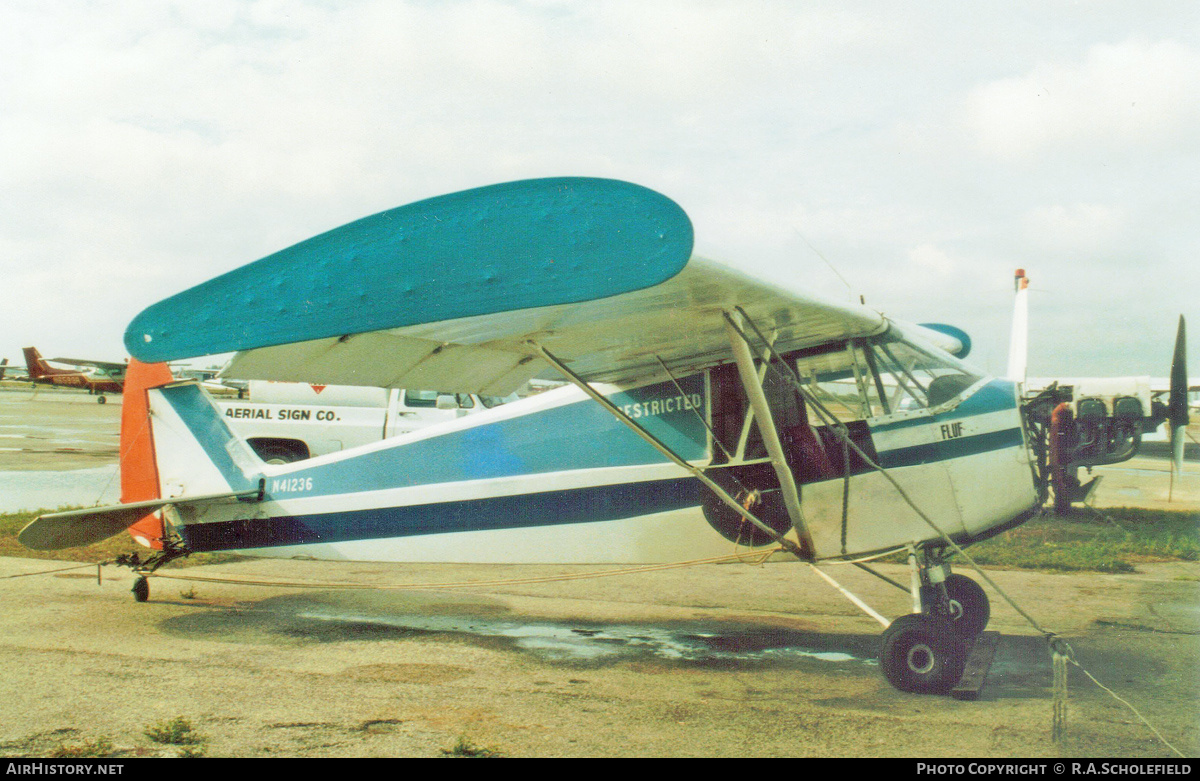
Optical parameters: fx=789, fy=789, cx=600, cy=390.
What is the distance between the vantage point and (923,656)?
4.16 metres

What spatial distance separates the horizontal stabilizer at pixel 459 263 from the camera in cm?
263

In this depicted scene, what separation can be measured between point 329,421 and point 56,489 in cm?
395

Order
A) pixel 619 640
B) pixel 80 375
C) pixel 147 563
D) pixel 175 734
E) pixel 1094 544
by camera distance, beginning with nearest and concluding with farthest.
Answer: pixel 175 734 < pixel 619 640 < pixel 147 563 < pixel 1094 544 < pixel 80 375

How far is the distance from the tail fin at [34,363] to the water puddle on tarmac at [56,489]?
38835 millimetres

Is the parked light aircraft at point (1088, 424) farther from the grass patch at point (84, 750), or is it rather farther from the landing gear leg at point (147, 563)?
the landing gear leg at point (147, 563)

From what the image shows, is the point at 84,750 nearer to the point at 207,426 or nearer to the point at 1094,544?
the point at 207,426

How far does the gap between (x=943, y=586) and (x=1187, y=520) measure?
7.92 m

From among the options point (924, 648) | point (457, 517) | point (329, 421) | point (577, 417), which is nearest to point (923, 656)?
point (924, 648)

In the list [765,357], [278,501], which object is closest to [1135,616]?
[765,357]

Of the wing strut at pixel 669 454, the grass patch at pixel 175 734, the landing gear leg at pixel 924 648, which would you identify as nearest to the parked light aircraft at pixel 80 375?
the grass patch at pixel 175 734

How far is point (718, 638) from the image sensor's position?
5.28 meters

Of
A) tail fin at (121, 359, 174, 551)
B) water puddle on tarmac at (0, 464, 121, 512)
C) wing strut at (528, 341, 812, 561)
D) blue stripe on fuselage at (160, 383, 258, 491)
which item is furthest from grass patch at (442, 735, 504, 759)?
water puddle on tarmac at (0, 464, 121, 512)

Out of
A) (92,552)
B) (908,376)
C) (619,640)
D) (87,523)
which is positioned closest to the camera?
(908,376)

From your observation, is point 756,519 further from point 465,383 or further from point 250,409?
point 250,409
